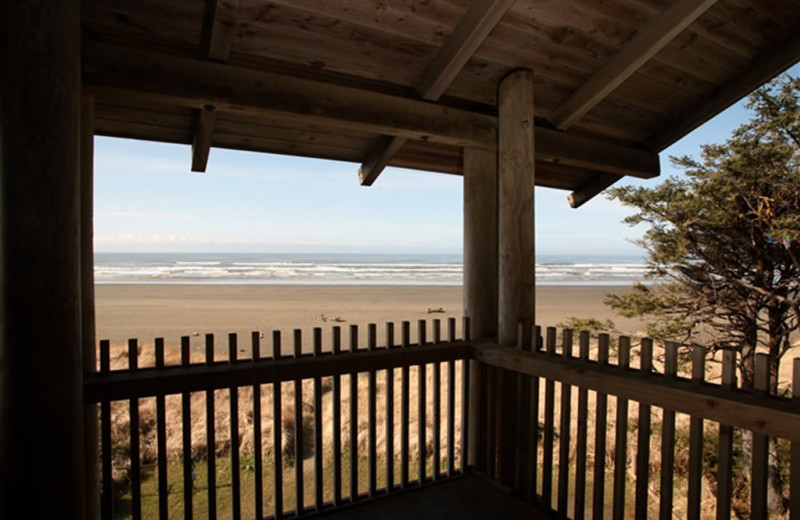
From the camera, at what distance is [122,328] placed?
11.8 m

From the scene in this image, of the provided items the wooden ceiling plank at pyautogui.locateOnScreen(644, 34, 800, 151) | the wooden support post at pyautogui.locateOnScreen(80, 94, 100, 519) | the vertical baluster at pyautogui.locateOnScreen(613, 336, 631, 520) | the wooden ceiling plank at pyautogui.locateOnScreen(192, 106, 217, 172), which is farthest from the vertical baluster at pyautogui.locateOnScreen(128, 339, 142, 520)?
the wooden ceiling plank at pyautogui.locateOnScreen(644, 34, 800, 151)

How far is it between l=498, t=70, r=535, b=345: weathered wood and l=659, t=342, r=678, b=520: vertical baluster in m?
0.82

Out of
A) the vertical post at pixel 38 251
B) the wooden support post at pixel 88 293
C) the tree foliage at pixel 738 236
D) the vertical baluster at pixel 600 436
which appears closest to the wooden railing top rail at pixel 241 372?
the wooden support post at pixel 88 293

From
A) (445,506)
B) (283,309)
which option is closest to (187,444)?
(445,506)

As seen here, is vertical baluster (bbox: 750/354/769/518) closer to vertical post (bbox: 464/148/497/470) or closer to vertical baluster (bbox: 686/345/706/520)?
vertical baluster (bbox: 686/345/706/520)

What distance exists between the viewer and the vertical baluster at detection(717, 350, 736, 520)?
1.55m

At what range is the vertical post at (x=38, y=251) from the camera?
1.33 meters

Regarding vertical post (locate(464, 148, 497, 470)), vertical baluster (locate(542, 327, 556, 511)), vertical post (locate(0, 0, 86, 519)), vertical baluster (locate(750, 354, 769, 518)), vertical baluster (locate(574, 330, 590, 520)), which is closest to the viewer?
vertical post (locate(0, 0, 86, 519))

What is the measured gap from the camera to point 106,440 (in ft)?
6.24

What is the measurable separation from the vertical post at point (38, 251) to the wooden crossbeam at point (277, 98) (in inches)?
17.3

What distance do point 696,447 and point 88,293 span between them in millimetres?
2649

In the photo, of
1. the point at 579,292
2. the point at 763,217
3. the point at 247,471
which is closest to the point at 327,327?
the point at 247,471

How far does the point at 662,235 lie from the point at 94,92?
7908 millimetres

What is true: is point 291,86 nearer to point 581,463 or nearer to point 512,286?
point 512,286
